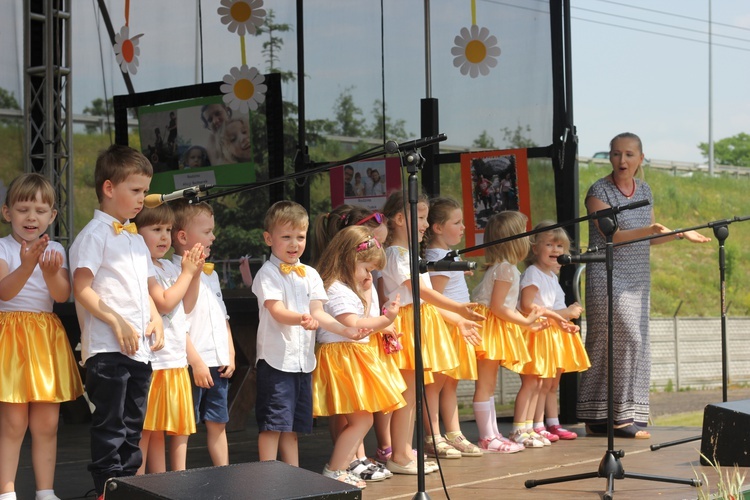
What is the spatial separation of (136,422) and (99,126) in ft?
15.5

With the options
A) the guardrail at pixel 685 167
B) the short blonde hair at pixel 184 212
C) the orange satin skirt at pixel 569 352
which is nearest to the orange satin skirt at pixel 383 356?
the short blonde hair at pixel 184 212

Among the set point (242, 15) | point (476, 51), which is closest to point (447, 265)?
point (476, 51)

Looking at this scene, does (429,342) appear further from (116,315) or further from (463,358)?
(116,315)

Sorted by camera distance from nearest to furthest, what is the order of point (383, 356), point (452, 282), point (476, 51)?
1. point (383, 356)
2. point (452, 282)
3. point (476, 51)

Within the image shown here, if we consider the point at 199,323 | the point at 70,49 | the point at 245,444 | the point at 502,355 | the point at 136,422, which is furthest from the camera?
the point at 70,49

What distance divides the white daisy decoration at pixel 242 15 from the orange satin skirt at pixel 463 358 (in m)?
3.11

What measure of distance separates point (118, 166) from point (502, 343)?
2581 mm

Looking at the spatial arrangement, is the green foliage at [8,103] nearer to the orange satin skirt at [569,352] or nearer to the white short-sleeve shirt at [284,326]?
the white short-sleeve shirt at [284,326]

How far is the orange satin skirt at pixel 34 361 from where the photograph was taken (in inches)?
148

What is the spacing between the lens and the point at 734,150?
29547 mm

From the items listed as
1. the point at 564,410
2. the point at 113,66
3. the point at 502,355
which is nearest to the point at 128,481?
the point at 502,355

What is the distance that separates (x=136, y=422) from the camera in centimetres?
379

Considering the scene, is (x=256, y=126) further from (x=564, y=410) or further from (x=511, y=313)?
(x=564, y=410)

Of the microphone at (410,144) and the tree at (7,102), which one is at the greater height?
the tree at (7,102)
